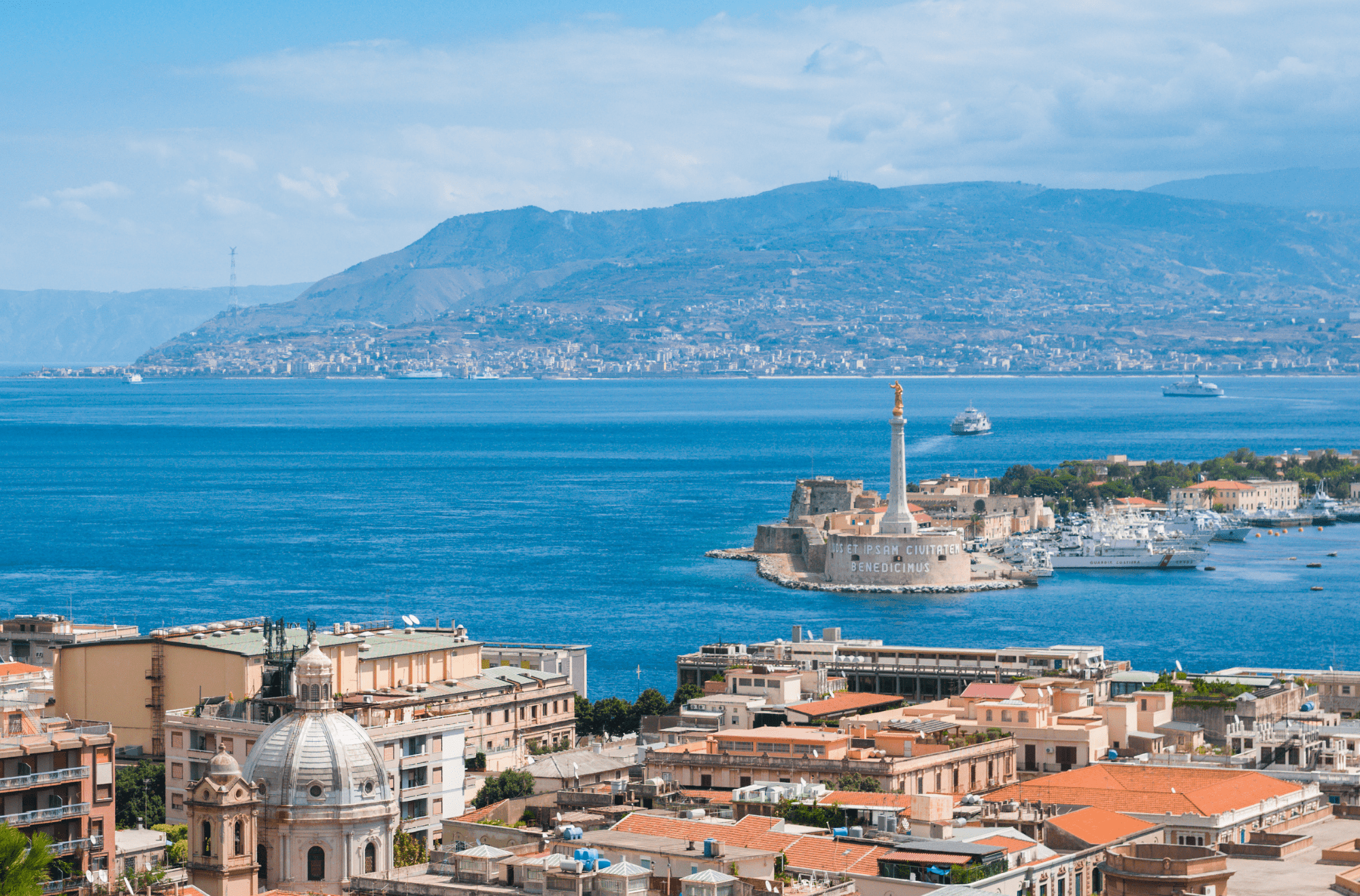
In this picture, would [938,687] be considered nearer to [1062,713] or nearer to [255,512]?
[1062,713]

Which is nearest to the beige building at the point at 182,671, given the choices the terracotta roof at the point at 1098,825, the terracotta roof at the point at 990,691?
the terracotta roof at the point at 990,691

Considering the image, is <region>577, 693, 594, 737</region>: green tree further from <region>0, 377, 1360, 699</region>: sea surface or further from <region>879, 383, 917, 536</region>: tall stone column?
<region>879, 383, 917, 536</region>: tall stone column

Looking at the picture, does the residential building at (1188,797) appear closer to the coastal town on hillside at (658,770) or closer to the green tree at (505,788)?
the coastal town on hillside at (658,770)

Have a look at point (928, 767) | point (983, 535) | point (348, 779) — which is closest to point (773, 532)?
point (983, 535)

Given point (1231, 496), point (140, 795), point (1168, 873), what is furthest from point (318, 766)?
point (1231, 496)

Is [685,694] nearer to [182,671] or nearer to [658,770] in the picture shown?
[182,671]
